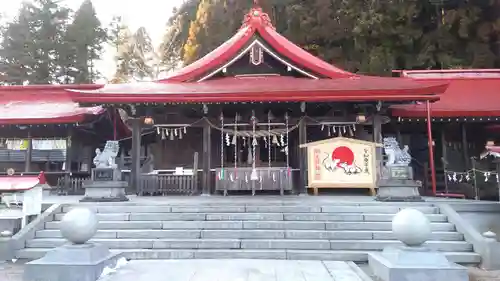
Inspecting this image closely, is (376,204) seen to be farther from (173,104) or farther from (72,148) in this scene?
(72,148)

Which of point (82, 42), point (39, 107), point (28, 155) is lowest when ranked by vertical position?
point (28, 155)

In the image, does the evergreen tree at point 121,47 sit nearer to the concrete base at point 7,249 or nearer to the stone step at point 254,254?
the concrete base at point 7,249

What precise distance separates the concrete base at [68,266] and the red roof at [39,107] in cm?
798

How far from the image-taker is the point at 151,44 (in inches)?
1503

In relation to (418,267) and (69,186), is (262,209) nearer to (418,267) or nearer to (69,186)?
(418,267)

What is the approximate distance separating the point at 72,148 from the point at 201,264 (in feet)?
30.2

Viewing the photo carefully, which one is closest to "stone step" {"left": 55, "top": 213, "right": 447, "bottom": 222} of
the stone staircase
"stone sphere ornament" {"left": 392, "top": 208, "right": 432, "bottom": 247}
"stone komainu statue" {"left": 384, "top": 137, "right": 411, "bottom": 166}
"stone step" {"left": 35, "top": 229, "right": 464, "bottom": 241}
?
the stone staircase

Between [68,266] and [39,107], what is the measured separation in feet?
35.7

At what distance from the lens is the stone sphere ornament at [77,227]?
5680 millimetres

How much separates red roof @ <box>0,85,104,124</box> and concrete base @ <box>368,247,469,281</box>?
10.7 metres

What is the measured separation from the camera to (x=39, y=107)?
570 inches

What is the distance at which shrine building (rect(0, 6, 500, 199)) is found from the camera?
10953 mm

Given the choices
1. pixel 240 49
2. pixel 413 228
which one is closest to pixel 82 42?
pixel 240 49

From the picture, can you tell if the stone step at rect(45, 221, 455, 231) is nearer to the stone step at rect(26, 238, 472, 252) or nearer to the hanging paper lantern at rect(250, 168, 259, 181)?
the stone step at rect(26, 238, 472, 252)
